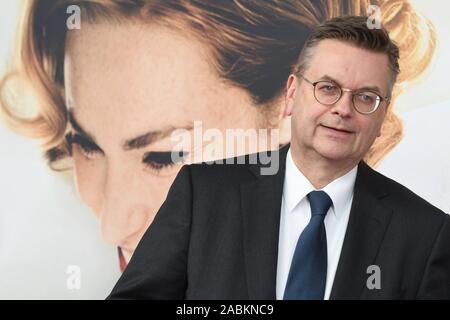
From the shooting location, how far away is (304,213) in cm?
134

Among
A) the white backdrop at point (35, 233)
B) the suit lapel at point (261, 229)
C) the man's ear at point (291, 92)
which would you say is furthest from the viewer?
the white backdrop at point (35, 233)

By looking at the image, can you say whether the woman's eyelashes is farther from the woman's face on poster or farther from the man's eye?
the man's eye

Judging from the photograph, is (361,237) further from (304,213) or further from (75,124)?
(75,124)

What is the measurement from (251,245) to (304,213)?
13cm

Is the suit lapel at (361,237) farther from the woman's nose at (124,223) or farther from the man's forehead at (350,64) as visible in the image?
the woman's nose at (124,223)

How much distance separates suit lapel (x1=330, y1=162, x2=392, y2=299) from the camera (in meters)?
1.26

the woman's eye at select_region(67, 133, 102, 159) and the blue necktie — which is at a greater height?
the woman's eye at select_region(67, 133, 102, 159)

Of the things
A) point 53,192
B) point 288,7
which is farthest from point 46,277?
point 288,7

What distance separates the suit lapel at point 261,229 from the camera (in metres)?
1.24

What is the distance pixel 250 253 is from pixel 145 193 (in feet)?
2.45

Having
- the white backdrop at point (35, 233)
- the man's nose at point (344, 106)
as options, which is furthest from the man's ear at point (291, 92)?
the white backdrop at point (35, 233)

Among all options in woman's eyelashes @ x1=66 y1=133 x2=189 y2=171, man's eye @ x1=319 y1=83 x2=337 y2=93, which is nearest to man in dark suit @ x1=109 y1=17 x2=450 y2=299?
man's eye @ x1=319 y1=83 x2=337 y2=93

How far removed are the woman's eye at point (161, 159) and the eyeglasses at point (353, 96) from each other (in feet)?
2.34
